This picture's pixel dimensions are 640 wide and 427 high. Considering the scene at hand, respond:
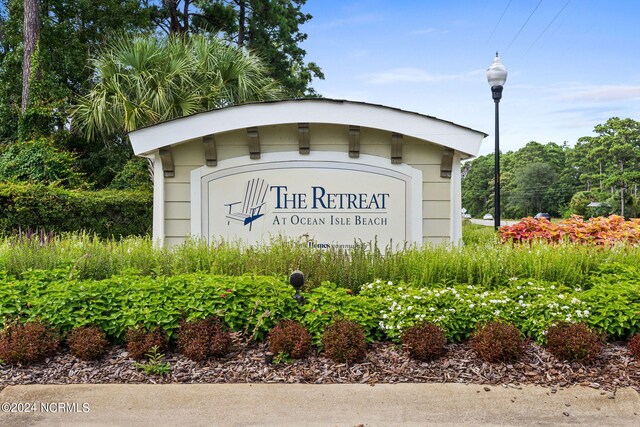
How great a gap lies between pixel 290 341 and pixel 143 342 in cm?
120

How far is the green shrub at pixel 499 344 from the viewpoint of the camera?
3.75 meters

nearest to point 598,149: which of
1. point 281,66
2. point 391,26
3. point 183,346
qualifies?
point 281,66

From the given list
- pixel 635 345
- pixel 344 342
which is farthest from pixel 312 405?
pixel 635 345

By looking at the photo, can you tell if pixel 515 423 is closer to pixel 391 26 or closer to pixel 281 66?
pixel 391 26

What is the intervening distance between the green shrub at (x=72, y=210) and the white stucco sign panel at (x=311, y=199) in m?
4.57

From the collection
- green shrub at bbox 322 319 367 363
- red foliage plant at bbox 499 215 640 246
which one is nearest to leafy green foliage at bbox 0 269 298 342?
green shrub at bbox 322 319 367 363

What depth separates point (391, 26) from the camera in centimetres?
1476

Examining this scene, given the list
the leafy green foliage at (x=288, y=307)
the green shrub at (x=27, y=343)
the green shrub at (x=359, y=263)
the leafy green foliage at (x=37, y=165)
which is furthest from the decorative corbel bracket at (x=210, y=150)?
the leafy green foliage at (x=37, y=165)

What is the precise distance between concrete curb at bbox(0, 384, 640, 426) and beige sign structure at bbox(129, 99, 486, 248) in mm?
3358

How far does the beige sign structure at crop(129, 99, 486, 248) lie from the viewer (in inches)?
266

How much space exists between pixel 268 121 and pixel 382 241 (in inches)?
89.8

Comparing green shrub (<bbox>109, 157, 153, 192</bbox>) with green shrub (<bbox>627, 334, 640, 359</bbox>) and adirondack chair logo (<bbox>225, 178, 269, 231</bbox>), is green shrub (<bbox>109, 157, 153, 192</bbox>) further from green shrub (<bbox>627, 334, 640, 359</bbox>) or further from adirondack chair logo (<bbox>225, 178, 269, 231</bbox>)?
green shrub (<bbox>627, 334, 640, 359</bbox>)

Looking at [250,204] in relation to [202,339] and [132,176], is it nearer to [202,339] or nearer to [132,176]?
[202,339]

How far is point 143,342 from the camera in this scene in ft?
12.9
